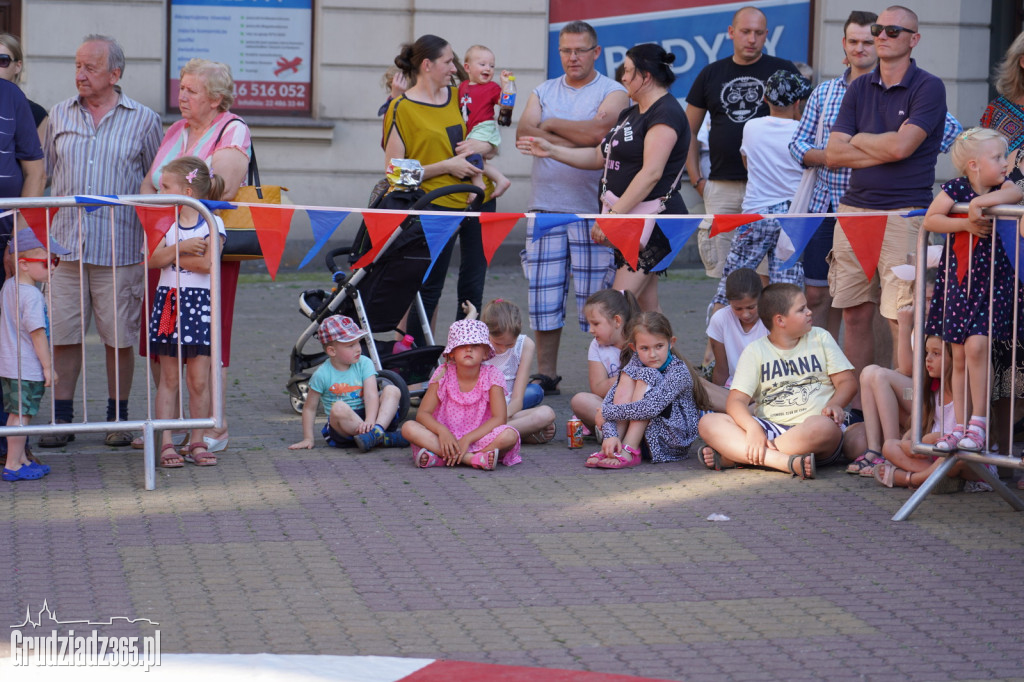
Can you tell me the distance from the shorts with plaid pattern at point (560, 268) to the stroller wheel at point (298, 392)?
1.60 metres

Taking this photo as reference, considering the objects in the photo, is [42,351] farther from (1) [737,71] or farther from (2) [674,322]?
(2) [674,322]

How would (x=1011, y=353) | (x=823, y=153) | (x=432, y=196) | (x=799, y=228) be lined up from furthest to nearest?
1. (x=432, y=196)
2. (x=823, y=153)
3. (x=799, y=228)
4. (x=1011, y=353)

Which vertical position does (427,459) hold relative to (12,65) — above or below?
below

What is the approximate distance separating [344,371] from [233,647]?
3.23 meters

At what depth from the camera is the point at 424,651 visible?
429cm

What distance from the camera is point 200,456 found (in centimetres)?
691

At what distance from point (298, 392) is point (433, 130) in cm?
204

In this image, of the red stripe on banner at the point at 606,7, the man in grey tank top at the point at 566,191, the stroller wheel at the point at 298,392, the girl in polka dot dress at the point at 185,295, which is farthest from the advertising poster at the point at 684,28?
the girl in polka dot dress at the point at 185,295

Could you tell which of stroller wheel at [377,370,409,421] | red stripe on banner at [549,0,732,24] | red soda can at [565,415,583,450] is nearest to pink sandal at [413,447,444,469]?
stroller wheel at [377,370,409,421]

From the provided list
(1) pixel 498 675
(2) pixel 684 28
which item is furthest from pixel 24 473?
(2) pixel 684 28

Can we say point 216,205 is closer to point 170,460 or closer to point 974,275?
point 170,460

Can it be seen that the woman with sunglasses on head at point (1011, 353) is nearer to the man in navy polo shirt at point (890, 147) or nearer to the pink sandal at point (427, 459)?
the man in navy polo shirt at point (890, 147)

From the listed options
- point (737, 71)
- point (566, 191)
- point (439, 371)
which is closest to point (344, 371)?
point (439, 371)

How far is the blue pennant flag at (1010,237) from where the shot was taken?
568 centimetres
